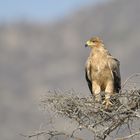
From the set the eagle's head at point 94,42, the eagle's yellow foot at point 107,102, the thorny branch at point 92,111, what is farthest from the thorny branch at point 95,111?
the eagle's head at point 94,42

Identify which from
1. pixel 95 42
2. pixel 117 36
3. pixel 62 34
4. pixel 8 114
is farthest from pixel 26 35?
pixel 95 42

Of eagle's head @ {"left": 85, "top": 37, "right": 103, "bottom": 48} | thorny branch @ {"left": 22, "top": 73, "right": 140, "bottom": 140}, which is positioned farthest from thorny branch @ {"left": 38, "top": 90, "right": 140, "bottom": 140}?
eagle's head @ {"left": 85, "top": 37, "right": 103, "bottom": 48}

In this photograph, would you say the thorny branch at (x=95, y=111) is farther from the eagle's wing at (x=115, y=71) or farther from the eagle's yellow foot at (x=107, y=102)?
the eagle's wing at (x=115, y=71)

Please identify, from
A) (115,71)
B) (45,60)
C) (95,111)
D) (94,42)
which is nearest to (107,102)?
(95,111)

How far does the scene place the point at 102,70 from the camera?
17.5 m

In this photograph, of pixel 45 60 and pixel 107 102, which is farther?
pixel 45 60

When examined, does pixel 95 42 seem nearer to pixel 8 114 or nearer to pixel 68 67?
pixel 8 114

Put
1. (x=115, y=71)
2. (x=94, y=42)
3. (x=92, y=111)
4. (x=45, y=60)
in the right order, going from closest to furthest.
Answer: (x=92, y=111), (x=115, y=71), (x=94, y=42), (x=45, y=60)

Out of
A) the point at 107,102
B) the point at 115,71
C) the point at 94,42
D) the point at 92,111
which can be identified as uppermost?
the point at 94,42

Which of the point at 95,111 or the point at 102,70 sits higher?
the point at 102,70

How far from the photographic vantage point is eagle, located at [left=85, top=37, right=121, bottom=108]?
17.5 metres

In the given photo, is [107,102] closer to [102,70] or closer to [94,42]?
[102,70]

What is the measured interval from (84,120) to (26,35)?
18563cm

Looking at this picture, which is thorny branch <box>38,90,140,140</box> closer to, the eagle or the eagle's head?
the eagle
